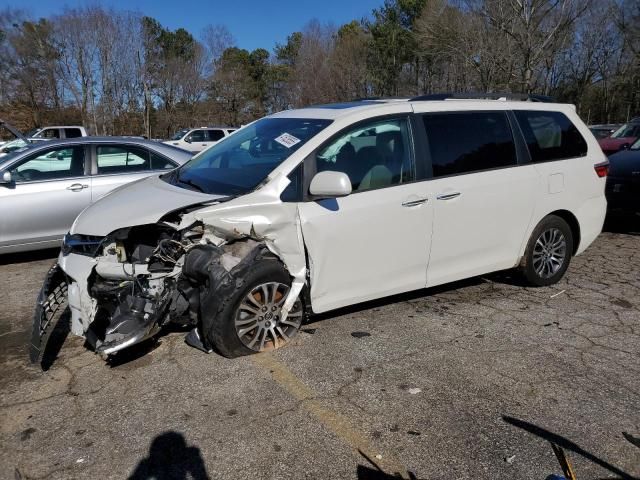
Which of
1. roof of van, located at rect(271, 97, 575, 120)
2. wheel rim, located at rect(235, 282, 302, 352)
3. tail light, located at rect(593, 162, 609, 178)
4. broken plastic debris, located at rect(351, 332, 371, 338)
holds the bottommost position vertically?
broken plastic debris, located at rect(351, 332, 371, 338)

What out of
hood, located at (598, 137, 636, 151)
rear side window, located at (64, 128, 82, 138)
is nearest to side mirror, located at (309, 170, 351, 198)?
hood, located at (598, 137, 636, 151)

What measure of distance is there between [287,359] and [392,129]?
1.96m

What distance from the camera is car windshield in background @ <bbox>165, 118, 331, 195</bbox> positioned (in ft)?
12.8

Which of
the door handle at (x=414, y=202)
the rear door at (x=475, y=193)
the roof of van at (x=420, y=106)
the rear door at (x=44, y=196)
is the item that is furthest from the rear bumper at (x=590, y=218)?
the rear door at (x=44, y=196)

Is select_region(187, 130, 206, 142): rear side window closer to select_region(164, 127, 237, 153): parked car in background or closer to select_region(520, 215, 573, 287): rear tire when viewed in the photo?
select_region(164, 127, 237, 153): parked car in background

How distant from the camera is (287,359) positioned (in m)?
3.77

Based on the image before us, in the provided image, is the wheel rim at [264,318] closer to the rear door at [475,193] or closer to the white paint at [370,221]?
the white paint at [370,221]

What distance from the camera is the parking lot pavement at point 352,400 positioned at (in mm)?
2717

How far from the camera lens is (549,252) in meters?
5.13

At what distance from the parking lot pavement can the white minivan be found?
1.01 feet

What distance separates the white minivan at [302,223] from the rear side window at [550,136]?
0.03m

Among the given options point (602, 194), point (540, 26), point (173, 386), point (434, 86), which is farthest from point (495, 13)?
point (173, 386)

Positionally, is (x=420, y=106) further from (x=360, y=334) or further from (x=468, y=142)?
(x=360, y=334)

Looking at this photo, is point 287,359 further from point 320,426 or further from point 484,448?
point 484,448
